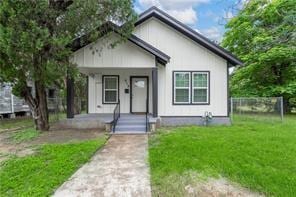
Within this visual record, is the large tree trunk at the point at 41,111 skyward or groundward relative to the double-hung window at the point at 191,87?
groundward

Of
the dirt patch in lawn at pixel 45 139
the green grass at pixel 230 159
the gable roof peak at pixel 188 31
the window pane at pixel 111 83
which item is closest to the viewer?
the green grass at pixel 230 159

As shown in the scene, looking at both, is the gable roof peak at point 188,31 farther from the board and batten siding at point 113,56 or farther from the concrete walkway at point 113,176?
the concrete walkway at point 113,176

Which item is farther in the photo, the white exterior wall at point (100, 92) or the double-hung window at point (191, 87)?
the white exterior wall at point (100, 92)

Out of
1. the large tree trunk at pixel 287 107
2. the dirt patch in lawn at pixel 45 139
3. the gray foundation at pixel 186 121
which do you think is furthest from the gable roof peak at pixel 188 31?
the large tree trunk at pixel 287 107

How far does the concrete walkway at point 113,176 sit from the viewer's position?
5.65 metres

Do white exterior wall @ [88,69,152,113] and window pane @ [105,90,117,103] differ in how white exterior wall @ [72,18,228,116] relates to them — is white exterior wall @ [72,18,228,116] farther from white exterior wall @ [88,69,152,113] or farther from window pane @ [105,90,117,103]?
window pane @ [105,90,117,103]

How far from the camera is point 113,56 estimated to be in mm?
13836

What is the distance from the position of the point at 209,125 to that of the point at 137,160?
7.48m

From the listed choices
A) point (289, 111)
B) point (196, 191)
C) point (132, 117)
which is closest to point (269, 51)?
point (289, 111)

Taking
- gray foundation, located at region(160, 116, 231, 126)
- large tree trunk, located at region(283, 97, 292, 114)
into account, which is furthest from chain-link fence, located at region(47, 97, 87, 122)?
large tree trunk, located at region(283, 97, 292, 114)

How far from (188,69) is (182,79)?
579 mm

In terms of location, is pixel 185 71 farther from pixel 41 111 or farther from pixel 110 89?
pixel 41 111

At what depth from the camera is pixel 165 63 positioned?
1428 centimetres

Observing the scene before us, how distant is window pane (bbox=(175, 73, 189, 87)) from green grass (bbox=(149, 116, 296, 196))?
13.3 ft
